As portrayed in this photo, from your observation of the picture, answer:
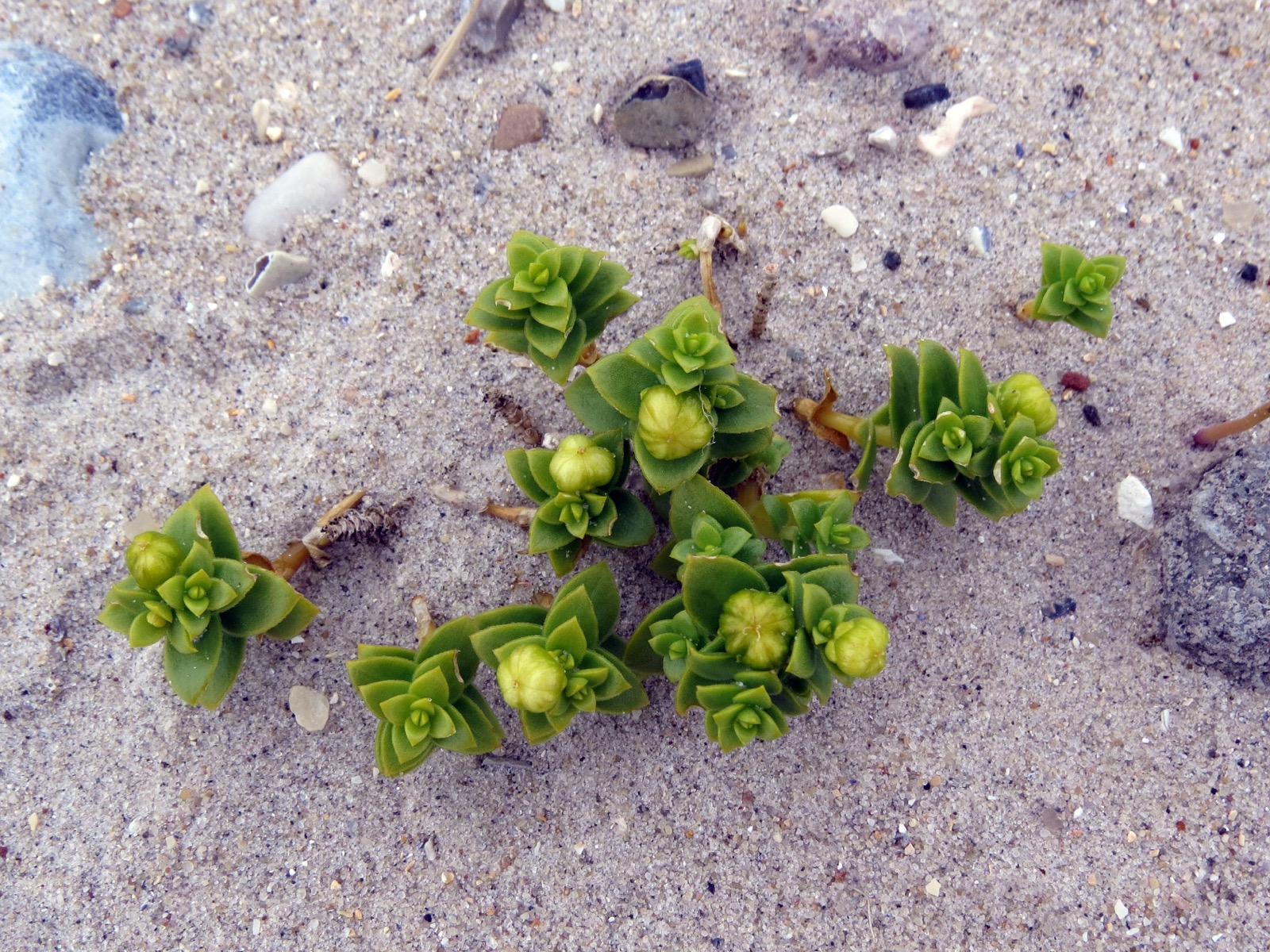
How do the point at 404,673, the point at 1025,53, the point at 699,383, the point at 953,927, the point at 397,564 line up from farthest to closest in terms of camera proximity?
1. the point at 1025,53
2. the point at 397,564
3. the point at 953,927
4. the point at 404,673
5. the point at 699,383

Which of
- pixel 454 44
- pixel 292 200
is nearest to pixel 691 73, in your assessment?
pixel 454 44

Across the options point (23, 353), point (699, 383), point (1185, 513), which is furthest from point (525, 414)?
point (1185, 513)

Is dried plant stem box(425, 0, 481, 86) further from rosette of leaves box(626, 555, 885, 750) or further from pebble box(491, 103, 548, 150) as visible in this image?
rosette of leaves box(626, 555, 885, 750)

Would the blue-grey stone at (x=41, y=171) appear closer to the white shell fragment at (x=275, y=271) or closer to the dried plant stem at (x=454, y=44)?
the white shell fragment at (x=275, y=271)

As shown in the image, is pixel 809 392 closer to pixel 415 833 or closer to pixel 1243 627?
pixel 1243 627

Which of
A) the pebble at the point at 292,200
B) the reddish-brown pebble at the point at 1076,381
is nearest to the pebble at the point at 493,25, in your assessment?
the pebble at the point at 292,200

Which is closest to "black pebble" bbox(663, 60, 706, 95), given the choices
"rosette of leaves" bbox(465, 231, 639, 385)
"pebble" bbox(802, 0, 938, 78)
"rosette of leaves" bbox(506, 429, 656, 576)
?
"pebble" bbox(802, 0, 938, 78)

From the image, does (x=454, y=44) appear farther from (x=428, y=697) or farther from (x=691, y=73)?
(x=428, y=697)
